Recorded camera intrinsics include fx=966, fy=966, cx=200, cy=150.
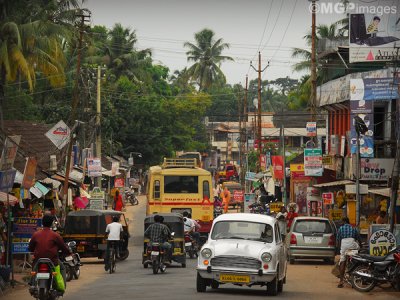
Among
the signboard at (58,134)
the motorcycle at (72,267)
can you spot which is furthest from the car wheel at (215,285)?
the signboard at (58,134)

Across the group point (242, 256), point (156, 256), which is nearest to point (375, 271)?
point (242, 256)

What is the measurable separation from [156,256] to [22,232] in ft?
12.4

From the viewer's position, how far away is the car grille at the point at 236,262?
65.2 feet

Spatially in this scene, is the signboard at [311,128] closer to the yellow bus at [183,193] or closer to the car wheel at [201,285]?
the yellow bus at [183,193]

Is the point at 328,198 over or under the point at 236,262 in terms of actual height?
over

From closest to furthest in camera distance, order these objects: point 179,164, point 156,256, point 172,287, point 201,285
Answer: point 201,285 → point 172,287 → point 156,256 → point 179,164

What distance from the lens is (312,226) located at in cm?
3294

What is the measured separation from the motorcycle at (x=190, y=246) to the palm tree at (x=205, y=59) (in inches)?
3664

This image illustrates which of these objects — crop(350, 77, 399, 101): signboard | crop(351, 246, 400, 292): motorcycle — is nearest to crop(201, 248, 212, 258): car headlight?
crop(351, 246, 400, 292): motorcycle

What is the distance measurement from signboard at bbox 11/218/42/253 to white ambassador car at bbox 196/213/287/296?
609cm

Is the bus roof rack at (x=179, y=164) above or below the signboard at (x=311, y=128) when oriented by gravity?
below

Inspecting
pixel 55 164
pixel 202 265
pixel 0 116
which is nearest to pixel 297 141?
pixel 55 164

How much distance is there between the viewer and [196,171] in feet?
138

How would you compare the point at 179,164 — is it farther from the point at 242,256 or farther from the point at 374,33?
the point at 242,256
